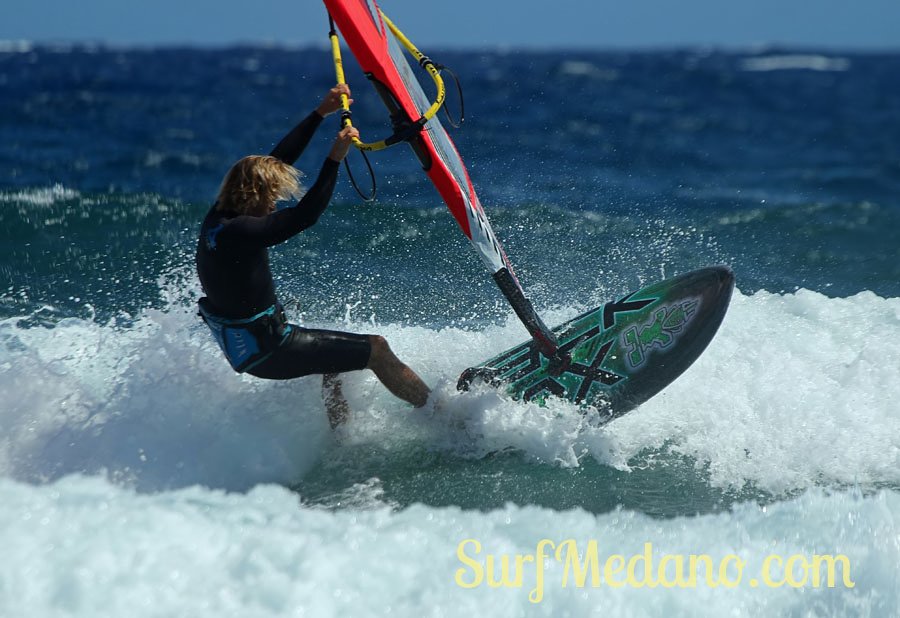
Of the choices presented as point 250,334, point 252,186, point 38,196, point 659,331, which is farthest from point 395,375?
point 38,196

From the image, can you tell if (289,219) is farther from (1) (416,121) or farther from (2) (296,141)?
(1) (416,121)

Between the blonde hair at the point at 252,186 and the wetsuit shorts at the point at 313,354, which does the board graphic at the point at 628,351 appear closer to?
the wetsuit shorts at the point at 313,354

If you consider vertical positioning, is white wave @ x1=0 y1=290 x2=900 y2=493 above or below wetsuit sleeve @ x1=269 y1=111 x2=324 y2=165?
below

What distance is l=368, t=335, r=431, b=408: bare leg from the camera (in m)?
3.92

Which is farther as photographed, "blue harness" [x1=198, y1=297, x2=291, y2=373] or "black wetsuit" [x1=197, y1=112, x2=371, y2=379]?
"blue harness" [x1=198, y1=297, x2=291, y2=373]

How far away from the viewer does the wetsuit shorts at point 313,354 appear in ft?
12.3

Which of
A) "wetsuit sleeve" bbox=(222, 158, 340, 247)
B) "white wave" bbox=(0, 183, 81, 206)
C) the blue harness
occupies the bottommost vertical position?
"white wave" bbox=(0, 183, 81, 206)

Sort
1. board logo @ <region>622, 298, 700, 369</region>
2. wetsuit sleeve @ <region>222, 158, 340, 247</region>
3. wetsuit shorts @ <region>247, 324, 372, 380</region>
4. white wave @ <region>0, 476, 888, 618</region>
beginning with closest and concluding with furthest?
white wave @ <region>0, 476, 888, 618</region> → wetsuit sleeve @ <region>222, 158, 340, 247</region> → wetsuit shorts @ <region>247, 324, 372, 380</region> → board logo @ <region>622, 298, 700, 369</region>

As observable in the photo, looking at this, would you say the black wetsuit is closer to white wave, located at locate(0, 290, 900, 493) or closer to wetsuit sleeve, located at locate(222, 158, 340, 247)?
wetsuit sleeve, located at locate(222, 158, 340, 247)

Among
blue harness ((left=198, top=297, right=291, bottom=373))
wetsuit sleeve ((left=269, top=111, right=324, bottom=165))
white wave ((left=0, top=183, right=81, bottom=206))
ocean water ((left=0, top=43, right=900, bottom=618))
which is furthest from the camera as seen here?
white wave ((left=0, top=183, right=81, bottom=206))

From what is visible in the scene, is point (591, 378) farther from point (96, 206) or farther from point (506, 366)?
point (96, 206)

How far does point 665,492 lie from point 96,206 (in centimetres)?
648

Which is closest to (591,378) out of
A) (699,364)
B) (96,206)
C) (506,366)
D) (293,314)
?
(506,366)

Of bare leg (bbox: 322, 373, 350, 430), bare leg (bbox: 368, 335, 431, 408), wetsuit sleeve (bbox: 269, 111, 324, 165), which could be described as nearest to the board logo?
bare leg (bbox: 368, 335, 431, 408)
